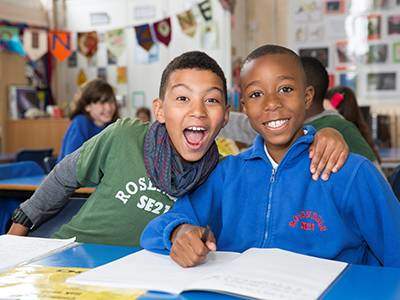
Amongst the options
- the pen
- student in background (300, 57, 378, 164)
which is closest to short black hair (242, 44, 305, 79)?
the pen

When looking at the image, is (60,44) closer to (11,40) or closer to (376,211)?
(11,40)

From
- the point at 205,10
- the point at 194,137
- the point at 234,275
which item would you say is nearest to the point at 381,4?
the point at 205,10

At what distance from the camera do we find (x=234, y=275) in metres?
0.90

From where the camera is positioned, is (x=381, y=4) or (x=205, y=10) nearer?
(x=205, y=10)

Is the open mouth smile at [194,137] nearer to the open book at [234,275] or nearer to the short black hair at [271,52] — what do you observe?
the short black hair at [271,52]

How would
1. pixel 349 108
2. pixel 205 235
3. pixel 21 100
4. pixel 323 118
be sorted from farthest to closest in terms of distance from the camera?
pixel 21 100, pixel 349 108, pixel 323 118, pixel 205 235

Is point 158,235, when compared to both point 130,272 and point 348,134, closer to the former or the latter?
point 130,272

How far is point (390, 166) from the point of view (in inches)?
163

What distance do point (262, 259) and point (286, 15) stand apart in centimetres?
573

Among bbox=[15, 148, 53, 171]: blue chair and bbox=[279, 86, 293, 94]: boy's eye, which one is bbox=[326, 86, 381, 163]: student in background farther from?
bbox=[15, 148, 53, 171]: blue chair

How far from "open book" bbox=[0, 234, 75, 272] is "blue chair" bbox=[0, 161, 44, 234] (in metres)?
1.41

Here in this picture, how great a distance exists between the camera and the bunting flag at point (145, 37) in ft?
19.7

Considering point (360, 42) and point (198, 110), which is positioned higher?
point (360, 42)

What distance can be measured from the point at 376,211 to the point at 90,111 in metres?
2.86
